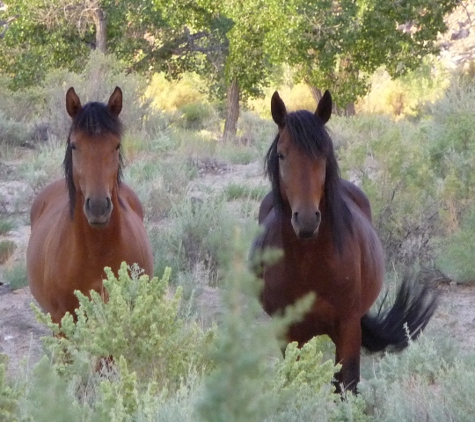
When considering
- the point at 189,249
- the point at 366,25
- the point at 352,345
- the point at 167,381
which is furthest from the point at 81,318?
the point at 366,25

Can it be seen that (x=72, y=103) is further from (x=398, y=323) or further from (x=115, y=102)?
(x=398, y=323)

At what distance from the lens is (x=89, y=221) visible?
4.44 meters

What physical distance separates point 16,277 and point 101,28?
14.7 metres

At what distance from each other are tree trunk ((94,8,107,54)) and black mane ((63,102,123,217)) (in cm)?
1677

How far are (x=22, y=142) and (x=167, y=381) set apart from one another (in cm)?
1281

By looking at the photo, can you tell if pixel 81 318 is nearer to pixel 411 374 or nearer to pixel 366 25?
pixel 411 374

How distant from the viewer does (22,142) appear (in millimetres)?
15625

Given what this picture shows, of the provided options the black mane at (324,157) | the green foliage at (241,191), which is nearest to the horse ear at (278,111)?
the black mane at (324,157)

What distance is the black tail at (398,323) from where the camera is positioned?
5.40 metres

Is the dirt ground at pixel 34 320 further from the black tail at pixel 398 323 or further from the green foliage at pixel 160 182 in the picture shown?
the green foliage at pixel 160 182

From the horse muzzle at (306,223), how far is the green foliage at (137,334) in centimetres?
81

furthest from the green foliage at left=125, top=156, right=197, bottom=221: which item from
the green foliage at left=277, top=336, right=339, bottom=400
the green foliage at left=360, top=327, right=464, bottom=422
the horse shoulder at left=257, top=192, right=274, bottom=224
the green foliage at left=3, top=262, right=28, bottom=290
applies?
the green foliage at left=277, top=336, right=339, bottom=400

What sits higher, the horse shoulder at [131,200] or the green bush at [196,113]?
the horse shoulder at [131,200]

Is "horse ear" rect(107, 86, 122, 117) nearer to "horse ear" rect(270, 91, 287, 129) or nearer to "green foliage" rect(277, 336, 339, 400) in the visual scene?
"horse ear" rect(270, 91, 287, 129)
